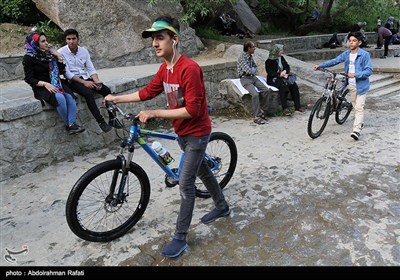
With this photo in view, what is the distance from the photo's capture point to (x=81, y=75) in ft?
17.4

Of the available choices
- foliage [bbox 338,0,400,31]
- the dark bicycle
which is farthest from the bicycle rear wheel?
foliage [bbox 338,0,400,31]

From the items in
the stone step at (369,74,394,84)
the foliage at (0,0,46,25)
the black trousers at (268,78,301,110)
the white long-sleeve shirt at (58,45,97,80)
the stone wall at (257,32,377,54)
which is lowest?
the stone step at (369,74,394,84)

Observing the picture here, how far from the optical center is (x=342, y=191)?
3.88 m

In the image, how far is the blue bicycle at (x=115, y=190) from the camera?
284 centimetres

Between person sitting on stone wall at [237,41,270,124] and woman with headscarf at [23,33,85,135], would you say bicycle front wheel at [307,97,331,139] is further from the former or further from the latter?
woman with headscarf at [23,33,85,135]

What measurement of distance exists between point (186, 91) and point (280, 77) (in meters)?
4.81

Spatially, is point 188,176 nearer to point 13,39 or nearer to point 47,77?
point 47,77

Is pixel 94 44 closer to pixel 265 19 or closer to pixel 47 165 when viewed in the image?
pixel 47 165

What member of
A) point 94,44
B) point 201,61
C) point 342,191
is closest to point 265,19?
point 201,61

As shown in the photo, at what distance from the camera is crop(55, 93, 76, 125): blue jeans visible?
4591 mm

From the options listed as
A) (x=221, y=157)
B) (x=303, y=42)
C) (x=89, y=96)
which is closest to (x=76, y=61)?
(x=89, y=96)

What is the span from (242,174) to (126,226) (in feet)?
5.81

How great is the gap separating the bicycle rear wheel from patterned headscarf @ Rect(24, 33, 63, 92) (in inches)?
180

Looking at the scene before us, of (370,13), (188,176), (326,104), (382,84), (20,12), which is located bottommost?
(382,84)
